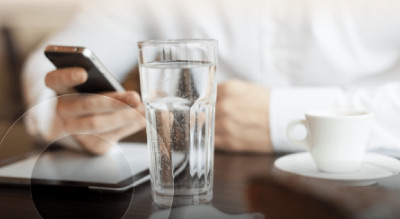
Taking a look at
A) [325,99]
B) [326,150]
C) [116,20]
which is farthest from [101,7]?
[326,150]

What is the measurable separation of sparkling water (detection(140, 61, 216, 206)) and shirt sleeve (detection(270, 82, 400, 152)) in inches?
8.2

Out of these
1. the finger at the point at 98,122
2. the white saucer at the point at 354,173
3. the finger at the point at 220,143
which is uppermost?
the finger at the point at 98,122

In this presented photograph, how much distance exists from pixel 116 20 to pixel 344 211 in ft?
2.24

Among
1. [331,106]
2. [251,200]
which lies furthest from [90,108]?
[331,106]

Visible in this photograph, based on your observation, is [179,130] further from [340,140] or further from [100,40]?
[100,40]

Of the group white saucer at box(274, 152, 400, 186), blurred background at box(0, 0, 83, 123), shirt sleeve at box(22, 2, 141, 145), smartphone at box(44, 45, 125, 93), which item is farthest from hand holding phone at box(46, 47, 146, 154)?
blurred background at box(0, 0, 83, 123)

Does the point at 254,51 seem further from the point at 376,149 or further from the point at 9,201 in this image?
the point at 9,201

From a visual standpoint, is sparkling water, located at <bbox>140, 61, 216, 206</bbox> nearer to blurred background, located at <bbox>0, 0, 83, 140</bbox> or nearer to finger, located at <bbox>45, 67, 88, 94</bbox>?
finger, located at <bbox>45, 67, 88, 94</bbox>

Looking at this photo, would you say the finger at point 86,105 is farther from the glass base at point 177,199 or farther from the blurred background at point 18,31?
the blurred background at point 18,31

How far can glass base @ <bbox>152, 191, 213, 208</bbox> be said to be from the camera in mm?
330

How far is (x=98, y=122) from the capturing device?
33 cm

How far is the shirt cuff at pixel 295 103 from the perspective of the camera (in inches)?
21.7

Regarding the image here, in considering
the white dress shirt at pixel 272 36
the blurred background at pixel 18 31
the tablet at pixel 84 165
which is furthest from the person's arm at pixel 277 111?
the blurred background at pixel 18 31

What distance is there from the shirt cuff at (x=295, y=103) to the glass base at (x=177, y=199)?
0.22m
